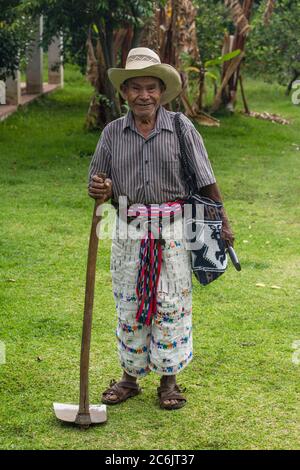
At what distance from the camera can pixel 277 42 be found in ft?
54.6

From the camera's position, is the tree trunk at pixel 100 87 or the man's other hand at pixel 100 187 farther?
the tree trunk at pixel 100 87

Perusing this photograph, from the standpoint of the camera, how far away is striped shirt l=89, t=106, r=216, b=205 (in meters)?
4.60

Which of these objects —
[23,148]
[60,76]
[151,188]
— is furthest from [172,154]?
[60,76]

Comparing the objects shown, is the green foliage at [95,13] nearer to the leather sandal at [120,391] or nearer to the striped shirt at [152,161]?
the striped shirt at [152,161]

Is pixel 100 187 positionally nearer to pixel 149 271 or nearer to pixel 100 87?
pixel 149 271

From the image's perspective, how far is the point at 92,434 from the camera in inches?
177

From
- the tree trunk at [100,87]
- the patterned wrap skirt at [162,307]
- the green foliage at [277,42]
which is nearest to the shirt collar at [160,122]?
the patterned wrap skirt at [162,307]

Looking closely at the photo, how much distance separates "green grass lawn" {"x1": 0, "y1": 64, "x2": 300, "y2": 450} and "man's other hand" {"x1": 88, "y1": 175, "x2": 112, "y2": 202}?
3.72 ft

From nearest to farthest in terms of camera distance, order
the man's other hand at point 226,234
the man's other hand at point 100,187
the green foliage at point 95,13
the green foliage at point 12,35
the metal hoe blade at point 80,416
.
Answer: the man's other hand at point 100,187 < the metal hoe blade at point 80,416 < the man's other hand at point 226,234 < the green foliage at point 95,13 < the green foliage at point 12,35

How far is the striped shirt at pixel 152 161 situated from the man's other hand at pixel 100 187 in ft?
0.63

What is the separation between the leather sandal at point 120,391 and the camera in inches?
191

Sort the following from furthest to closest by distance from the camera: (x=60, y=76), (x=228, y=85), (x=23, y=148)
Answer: (x=60, y=76), (x=228, y=85), (x=23, y=148)
